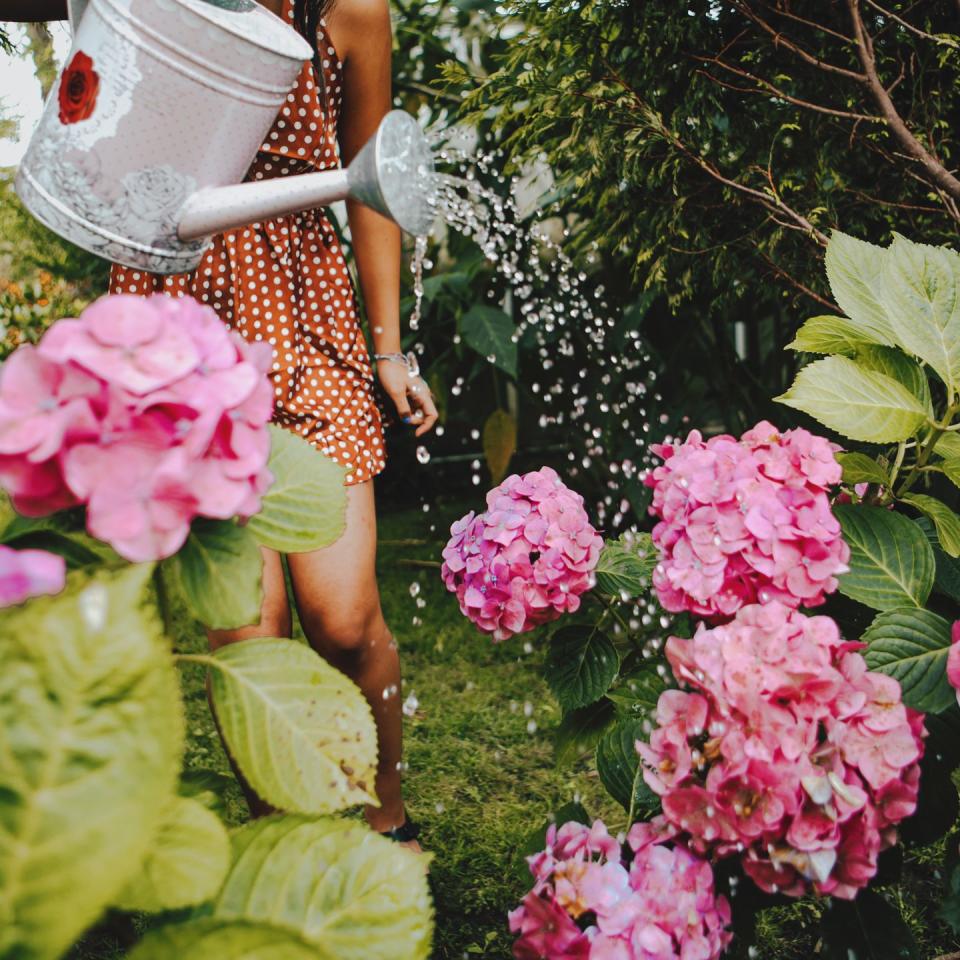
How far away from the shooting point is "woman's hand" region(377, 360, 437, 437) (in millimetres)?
1653

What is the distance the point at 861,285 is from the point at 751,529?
0.39 metres

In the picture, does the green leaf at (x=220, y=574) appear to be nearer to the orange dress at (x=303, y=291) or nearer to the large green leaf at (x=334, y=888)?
the large green leaf at (x=334, y=888)

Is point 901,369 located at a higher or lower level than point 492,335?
higher

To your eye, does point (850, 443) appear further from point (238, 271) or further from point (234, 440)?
point (234, 440)

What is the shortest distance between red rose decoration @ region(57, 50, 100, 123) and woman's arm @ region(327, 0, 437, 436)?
583 mm

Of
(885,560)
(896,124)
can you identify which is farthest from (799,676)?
(896,124)

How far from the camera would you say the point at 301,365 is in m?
1.49

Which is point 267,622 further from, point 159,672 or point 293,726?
point 159,672

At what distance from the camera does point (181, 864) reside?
511 millimetres

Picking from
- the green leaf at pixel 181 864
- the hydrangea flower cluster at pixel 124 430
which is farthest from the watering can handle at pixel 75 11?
the green leaf at pixel 181 864

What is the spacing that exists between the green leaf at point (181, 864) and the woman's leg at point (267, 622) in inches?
32.4

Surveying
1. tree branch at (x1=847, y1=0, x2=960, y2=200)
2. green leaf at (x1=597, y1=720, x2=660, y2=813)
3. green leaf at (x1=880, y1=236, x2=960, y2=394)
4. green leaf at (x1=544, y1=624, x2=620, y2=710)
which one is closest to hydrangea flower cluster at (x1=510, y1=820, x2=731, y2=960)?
green leaf at (x1=597, y1=720, x2=660, y2=813)

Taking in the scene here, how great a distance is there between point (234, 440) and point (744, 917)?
2.41 feet

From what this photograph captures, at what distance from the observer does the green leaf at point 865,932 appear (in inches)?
35.5
